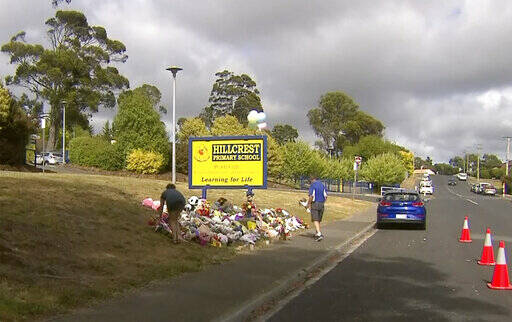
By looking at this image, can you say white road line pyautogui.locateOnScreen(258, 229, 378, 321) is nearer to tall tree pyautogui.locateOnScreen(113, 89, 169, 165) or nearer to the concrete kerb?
the concrete kerb

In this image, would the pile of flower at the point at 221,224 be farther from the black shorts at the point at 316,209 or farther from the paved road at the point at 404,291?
the paved road at the point at 404,291

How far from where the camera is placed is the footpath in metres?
6.16

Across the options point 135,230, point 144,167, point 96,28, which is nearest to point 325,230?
point 135,230

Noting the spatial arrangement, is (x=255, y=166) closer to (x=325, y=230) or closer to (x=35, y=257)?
(x=325, y=230)

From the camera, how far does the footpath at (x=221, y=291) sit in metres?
6.16

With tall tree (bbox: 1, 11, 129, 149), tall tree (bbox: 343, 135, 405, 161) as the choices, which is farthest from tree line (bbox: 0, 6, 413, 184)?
tall tree (bbox: 343, 135, 405, 161)

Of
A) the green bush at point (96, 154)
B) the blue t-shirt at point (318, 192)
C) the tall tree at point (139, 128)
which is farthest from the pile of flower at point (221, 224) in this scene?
the green bush at point (96, 154)

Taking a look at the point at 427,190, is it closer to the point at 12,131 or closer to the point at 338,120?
the point at 338,120

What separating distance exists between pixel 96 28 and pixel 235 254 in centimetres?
5419

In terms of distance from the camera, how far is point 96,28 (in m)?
59.7

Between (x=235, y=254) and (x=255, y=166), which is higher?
(x=255, y=166)

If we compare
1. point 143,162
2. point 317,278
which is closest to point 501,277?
point 317,278

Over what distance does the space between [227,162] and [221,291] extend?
34.0 feet

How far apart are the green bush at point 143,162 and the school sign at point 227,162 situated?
28069 millimetres
